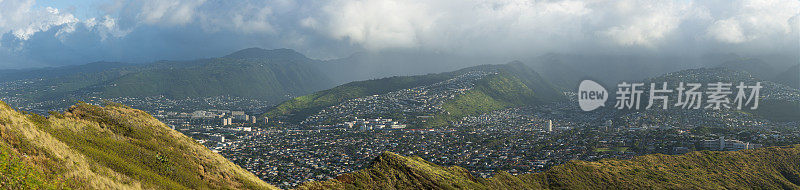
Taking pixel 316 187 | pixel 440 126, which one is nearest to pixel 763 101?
pixel 440 126

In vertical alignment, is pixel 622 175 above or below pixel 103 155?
below

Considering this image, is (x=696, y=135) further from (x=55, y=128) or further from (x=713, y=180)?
(x=55, y=128)

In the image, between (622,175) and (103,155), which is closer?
(103,155)

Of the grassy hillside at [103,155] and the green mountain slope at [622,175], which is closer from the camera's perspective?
the grassy hillside at [103,155]

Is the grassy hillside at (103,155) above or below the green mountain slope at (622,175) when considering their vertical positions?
above
